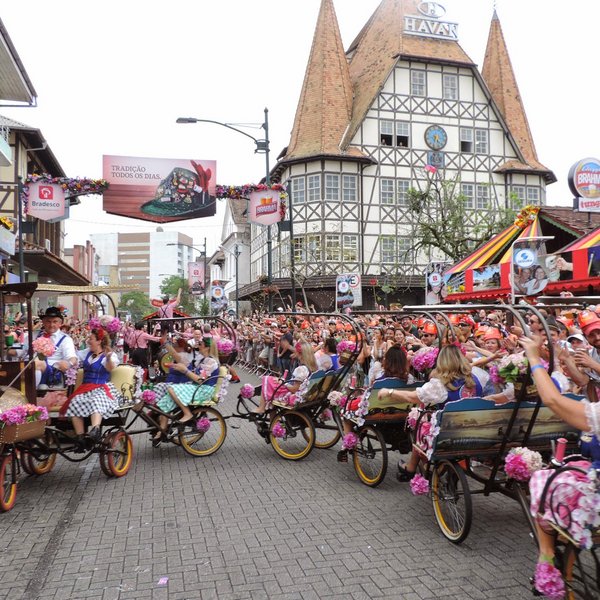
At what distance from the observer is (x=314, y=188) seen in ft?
126

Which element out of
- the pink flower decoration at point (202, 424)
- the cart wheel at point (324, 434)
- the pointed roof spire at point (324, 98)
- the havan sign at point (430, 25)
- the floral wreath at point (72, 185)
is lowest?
the cart wheel at point (324, 434)

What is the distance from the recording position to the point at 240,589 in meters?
4.35

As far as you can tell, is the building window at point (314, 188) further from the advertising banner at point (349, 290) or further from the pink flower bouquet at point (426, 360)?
the pink flower bouquet at point (426, 360)

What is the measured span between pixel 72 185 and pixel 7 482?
14.6m

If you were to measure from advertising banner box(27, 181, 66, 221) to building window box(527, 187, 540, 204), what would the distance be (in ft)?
103

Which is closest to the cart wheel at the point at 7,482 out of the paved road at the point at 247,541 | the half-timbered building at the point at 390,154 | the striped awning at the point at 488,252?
the paved road at the point at 247,541

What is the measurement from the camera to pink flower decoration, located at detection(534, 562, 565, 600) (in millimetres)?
3459

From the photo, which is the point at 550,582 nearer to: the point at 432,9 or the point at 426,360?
the point at 426,360

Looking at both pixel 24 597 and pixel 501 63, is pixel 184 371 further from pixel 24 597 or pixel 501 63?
pixel 501 63

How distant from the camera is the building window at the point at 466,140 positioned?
3938 cm

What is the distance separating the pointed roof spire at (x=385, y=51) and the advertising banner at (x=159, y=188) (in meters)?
19.4

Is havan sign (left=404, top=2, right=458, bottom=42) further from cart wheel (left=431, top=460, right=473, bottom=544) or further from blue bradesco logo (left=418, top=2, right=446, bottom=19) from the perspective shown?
cart wheel (left=431, top=460, right=473, bottom=544)

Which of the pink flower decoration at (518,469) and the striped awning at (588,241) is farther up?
the striped awning at (588,241)

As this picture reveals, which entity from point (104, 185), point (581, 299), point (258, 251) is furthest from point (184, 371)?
point (258, 251)
